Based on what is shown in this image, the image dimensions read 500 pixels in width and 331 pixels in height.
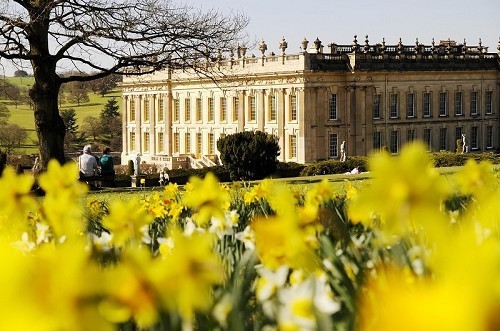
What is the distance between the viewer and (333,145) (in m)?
55.5

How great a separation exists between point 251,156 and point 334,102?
17.5 meters

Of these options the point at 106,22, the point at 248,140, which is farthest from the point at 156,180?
the point at 106,22

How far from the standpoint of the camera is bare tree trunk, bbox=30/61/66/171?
1969 cm

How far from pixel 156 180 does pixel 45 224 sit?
37.3 m

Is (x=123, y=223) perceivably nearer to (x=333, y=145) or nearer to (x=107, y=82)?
(x=107, y=82)

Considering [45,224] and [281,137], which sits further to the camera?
[281,137]

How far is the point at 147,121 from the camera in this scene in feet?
230

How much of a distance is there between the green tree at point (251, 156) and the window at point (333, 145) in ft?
49.6

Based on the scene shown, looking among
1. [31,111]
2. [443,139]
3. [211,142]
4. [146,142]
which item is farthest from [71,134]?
[443,139]

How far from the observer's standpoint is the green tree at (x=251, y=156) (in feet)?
129

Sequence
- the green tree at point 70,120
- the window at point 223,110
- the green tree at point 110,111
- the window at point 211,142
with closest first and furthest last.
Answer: the window at point 223,110
the window at point 211,142
the green tree at point 70,120
the green tree at point 110,111

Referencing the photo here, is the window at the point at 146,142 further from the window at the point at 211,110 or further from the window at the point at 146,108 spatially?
the window at the point at 211,110

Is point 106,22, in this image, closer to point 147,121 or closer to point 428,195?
→ point 428,195

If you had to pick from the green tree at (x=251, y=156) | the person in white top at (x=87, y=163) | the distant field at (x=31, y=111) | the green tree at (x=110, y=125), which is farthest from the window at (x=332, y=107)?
the green tree at (x=110, y=125)
